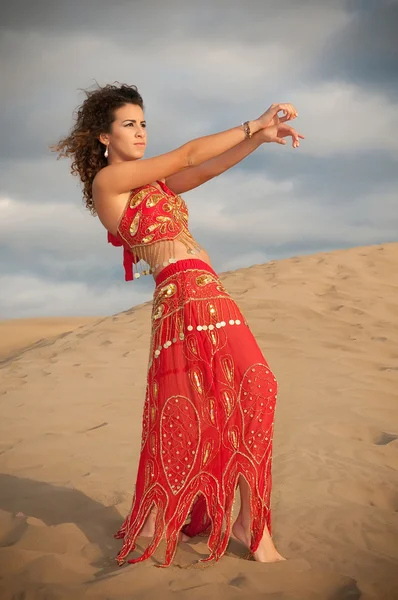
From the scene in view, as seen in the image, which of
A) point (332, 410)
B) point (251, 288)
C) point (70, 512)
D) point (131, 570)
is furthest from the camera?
point (251, 288)

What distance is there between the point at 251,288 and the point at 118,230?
8.34 meters

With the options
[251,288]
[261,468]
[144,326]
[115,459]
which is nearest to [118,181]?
[261,468]

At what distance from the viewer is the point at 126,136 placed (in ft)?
13.4

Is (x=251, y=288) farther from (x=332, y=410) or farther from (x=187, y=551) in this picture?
(x=187, y=551)

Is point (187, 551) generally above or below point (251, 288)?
below

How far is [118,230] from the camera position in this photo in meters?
4.05

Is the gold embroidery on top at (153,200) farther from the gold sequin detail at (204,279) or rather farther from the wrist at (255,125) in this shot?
the wrist at (255,125)

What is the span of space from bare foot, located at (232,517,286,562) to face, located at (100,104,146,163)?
6.69 feet

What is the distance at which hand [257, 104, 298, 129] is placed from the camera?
3.79 metres

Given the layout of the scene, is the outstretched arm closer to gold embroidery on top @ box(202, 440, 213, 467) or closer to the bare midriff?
the bare midriff

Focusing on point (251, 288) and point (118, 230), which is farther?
point (251, 288)

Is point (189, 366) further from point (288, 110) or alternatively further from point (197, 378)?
point (288, 110)

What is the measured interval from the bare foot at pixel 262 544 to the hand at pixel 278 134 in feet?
6.54

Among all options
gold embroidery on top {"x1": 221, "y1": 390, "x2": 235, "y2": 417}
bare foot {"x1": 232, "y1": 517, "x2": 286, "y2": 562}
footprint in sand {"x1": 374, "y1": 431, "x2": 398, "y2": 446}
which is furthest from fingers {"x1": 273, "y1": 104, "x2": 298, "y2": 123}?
footprint in sand {"x1": 374, "y1": 431, "x2": 398, "y2": 446}
